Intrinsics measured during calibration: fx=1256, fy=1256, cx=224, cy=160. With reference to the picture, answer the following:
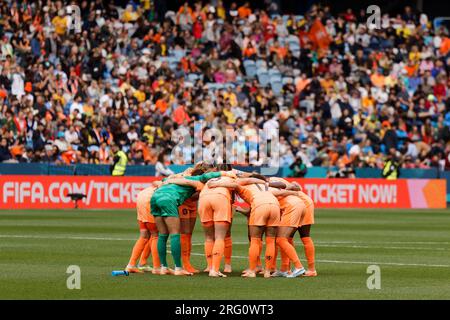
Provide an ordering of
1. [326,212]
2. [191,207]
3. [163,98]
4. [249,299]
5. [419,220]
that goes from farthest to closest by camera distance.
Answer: [163,98]
[326,212]
[419,220]
[191,207]
[249,299]

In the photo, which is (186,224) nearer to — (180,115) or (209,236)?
(209,236)

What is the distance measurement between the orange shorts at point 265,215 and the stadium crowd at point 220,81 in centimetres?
2423

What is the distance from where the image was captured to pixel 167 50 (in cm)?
5103

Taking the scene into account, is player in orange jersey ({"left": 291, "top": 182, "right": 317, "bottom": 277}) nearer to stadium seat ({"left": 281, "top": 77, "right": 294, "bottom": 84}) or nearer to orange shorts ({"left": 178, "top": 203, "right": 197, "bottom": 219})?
orange shorts ({"left": 178, "top": 203, "right": 197, "bottom": 219})

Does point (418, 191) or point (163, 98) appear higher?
point (163, 98)

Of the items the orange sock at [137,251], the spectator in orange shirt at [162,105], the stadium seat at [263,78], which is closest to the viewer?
the orange sock at [137,251]

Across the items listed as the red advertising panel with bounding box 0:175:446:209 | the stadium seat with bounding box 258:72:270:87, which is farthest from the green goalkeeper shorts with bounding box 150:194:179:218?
the stadium seat with bounding box 258:72:270:87

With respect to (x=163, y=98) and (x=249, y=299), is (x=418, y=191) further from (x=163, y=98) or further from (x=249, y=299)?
(x=249, y=299)

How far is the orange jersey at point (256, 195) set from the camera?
19.2 metres

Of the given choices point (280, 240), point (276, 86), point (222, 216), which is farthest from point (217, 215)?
point (276, 86)

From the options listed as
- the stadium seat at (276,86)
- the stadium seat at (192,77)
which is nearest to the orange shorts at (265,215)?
the stadium seat at (192,77)

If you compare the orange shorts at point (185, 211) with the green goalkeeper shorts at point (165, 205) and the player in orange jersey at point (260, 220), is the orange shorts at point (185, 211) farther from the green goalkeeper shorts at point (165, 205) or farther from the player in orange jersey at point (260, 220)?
the player in orange jersey at point (260, 220)

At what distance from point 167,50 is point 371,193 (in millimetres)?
10167

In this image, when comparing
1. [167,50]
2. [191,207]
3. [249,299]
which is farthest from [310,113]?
[249,299]
